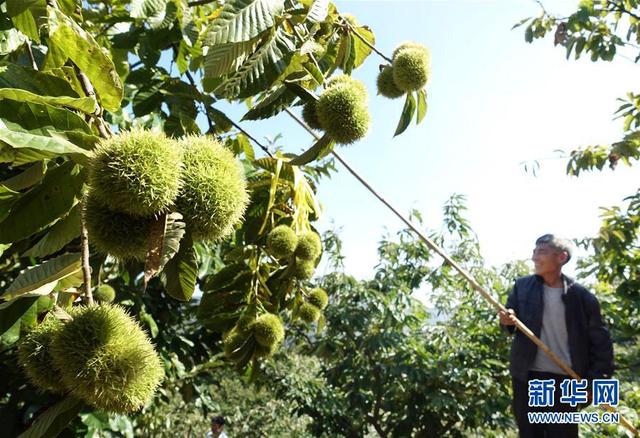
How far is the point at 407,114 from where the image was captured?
1635 mm

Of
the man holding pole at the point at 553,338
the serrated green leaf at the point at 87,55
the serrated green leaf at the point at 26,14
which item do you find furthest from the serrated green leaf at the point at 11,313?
the man holding pole at the point at 553,338

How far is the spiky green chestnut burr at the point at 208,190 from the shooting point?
0.98 meters

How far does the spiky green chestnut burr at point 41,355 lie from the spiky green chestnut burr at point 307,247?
1.01 m

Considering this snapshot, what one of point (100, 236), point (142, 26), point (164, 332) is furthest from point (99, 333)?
point (164, 332)

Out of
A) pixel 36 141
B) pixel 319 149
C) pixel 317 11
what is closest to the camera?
pixel 36 141

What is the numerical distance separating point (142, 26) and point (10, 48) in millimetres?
636

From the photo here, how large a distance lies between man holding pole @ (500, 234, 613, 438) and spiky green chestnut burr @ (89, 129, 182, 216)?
2767mm

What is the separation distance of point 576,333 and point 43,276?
3.26 m

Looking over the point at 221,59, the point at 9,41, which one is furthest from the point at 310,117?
the point at 9,41

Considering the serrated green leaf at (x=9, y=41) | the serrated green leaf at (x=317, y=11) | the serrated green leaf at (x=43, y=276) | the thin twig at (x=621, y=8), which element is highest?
the thin twig at (x=621, y=8)

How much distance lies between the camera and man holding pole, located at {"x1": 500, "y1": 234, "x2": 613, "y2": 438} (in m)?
3.22

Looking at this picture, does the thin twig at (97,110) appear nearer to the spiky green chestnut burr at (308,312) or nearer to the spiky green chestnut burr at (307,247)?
the spiky green chestnut burr at (307,247)

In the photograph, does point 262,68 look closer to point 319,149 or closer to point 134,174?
point 319,149

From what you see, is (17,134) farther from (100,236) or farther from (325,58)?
(325,58)
